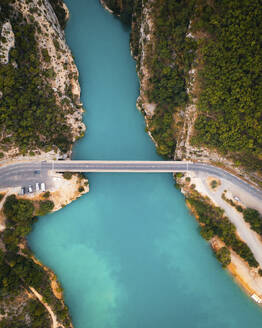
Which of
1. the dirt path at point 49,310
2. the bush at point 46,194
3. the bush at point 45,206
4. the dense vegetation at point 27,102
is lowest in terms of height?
the dirt path at point 49,310

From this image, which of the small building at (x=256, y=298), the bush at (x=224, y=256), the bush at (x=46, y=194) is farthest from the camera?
the small building at (x=256, y=298)

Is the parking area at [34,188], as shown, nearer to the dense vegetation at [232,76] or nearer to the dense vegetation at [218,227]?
the dense vegetation at [218,227]

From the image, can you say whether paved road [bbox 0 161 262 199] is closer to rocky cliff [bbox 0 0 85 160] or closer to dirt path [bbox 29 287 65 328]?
rocky cliff [bbox 0 0 85 160]

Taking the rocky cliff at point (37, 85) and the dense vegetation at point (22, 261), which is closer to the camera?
the rocky cliff at point (37, 85)

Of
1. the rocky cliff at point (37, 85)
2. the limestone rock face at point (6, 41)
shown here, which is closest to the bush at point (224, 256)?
the rocky cliff at point (37, 85)

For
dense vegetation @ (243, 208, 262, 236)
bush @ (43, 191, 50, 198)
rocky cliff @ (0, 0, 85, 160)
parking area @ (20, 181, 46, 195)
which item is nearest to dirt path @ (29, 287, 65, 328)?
bush @ (43, 191, 50, 198)

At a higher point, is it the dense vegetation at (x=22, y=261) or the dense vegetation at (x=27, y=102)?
the dense vegetation at (x=27, y=102)

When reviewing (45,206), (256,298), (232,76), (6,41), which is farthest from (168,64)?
(256,298)

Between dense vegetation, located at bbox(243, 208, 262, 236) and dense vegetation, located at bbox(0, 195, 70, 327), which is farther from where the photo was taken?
dense vegetation, located at bbox(243, 208, 262, 236)
